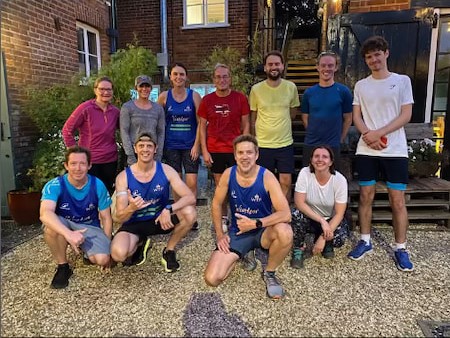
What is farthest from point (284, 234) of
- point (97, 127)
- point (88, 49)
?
point (88, 49)

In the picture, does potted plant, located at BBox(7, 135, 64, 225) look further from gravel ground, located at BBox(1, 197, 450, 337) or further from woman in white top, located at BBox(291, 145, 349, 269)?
woman in white top, located at BBox(291, 145, 349, 269)

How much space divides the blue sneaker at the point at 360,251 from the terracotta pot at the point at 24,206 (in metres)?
3.74

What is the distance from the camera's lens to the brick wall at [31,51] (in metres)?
5.15

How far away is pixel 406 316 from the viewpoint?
246 centimetres

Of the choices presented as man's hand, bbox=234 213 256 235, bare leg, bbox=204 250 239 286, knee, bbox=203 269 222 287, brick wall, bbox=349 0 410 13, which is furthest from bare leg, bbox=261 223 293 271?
brick wall, bbox=349 0 410 13

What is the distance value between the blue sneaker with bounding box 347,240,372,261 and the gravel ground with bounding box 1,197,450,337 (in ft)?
0.20

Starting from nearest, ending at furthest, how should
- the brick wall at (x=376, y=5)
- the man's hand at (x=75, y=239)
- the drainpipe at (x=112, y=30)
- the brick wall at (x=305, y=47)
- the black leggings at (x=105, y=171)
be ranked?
the man's hand at (x=75, y=239) < the black leggings at (x=105, y=171) < the brick wall at (x=376, y=5) < the drainpipe at (x=112, y=30) < the brick wall at (x=305, y=47)

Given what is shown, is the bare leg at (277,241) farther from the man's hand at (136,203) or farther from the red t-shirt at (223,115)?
the red t-shirt at (223,115)

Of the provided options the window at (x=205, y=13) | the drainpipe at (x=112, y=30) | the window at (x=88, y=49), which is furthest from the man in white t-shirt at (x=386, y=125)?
the window at (x=205, y=13)

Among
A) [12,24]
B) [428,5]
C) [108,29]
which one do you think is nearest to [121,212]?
[12,24]

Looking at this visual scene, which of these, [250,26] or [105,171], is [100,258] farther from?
[250,26]

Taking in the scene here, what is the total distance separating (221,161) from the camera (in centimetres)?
375

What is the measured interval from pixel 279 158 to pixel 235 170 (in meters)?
0.90

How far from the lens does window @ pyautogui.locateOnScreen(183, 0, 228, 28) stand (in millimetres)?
9367
